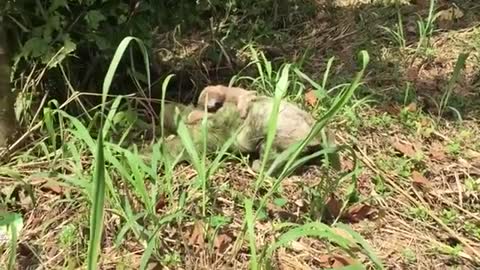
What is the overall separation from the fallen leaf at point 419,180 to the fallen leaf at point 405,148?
0.38 feet

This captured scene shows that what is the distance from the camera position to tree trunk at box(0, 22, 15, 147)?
90.5 inches

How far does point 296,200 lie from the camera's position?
7.33 feet

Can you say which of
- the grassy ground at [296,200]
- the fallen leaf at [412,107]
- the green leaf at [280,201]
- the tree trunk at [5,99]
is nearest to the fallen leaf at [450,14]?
the grassy ground at [296,200]

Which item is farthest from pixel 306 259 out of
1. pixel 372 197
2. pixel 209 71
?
pixel 209 71

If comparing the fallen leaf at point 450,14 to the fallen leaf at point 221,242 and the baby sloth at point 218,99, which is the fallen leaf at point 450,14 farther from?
the fallen leaf at point 221,242

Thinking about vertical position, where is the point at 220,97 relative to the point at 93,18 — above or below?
below

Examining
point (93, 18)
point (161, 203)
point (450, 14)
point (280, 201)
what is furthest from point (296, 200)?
point (450, 14)

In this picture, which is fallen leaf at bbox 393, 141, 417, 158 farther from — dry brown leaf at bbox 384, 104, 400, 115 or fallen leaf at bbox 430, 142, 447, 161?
dry brown leaf at bbox 384, 104, 400, 115

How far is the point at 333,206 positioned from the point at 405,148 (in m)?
0.49

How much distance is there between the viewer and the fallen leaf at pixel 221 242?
6.59 ft

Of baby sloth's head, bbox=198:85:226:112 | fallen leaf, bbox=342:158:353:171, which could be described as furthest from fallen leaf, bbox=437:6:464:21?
baby sloth's head, bbox=198:85:226:112

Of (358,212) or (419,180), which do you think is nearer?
(358,212)

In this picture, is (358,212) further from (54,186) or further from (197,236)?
(54,186)

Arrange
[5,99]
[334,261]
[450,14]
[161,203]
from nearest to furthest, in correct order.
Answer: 1. [334,261]
2. [161,203]
3. [5,99]
4. [450,14]
